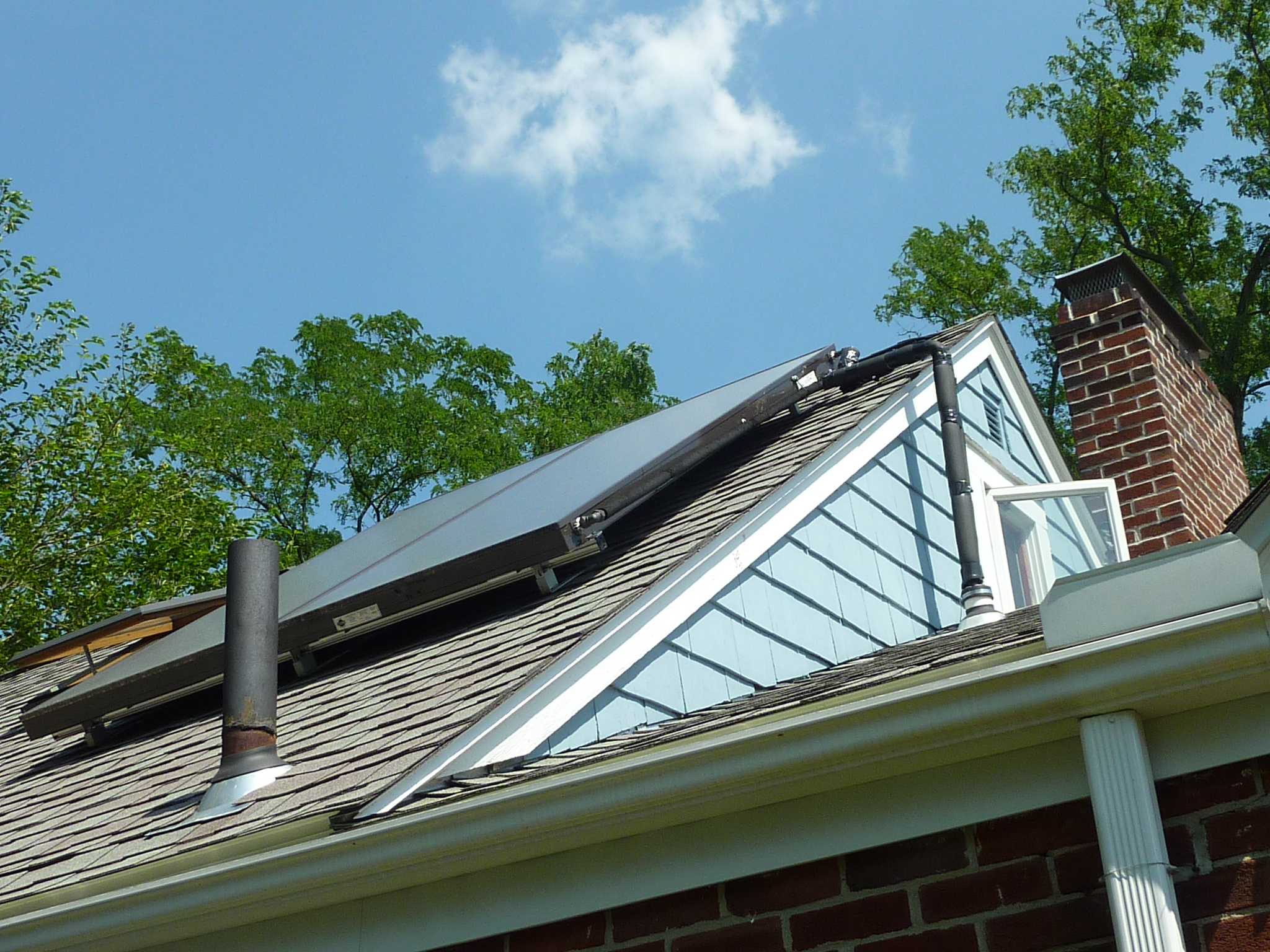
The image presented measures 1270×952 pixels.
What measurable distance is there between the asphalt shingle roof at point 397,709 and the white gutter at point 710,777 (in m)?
0.23

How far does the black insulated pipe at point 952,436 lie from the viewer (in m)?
6.36

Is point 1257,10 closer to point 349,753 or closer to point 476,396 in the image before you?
point 476,396

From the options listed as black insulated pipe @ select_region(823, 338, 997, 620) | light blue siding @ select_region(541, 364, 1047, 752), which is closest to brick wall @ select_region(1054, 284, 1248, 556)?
light blue siding @ select_region(541, 364, 1047, 752)

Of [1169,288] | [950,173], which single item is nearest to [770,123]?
[950,173]

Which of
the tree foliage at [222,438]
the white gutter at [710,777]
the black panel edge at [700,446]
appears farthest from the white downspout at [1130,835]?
the tree foliage at [222,438]

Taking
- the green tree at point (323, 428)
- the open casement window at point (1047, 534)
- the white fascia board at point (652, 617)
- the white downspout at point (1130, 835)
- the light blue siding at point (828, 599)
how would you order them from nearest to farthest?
the white downspout at point (1130, 835) → the white fascia board at point (652, 617) → the light blue siding at point (828, 599) → the open casement window at point (1047, 534) → the green tree at point (323, 428)

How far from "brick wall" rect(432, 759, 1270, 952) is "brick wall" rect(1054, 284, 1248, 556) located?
5.20m

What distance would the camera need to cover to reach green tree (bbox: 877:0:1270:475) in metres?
26.3

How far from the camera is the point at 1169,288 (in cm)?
2678

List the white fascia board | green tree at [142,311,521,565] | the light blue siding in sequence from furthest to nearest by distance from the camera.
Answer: green tree at [142,311,521,565] < the light blue siding < the white fascia board

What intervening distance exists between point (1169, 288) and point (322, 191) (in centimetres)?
1689

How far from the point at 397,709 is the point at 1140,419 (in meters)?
5.21

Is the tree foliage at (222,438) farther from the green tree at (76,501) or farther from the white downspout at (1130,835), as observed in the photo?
the white downspout at (1130,835)

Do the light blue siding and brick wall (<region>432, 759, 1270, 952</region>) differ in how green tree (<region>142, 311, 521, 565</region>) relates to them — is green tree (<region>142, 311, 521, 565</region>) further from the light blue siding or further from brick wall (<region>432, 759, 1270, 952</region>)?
brick wall (<region>432, 759, 1270, 952</region>)
